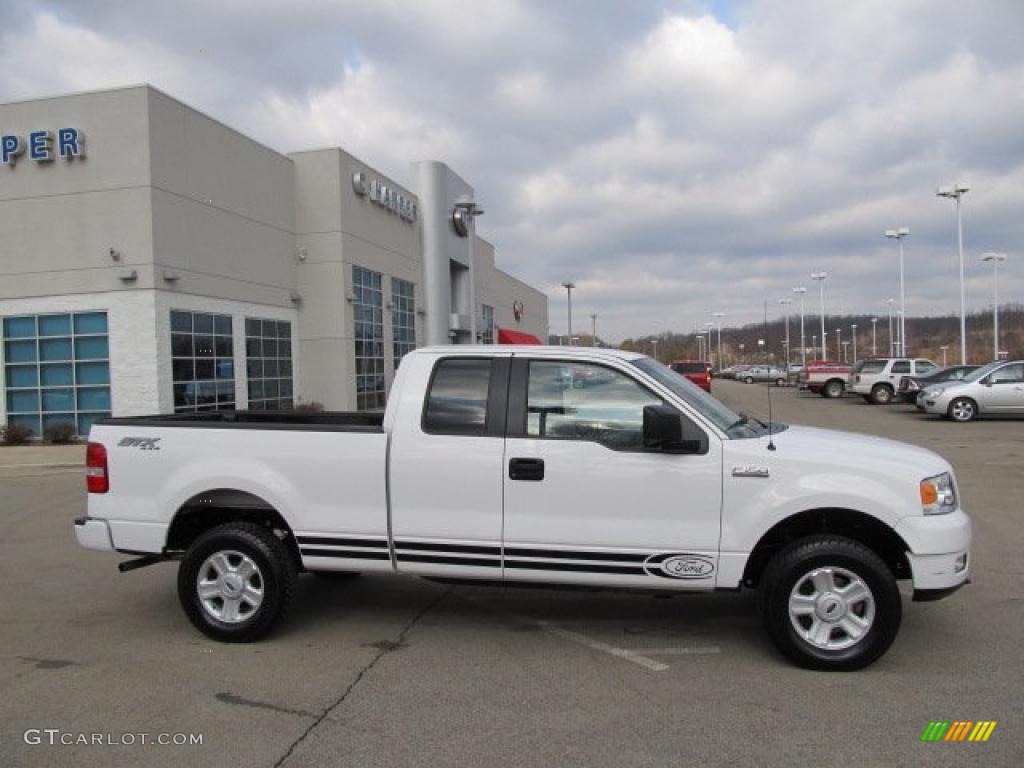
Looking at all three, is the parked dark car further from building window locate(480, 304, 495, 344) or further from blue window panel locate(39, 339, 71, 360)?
building window locate(480, 304, 495, 344)

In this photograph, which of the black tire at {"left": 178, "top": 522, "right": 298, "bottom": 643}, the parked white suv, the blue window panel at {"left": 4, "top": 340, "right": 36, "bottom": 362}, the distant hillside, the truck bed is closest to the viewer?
the black tire at {"left": 178, "top": 522, "right": 298, "bottom": 643}

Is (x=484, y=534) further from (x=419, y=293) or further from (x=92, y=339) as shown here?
(x=419, y=293)

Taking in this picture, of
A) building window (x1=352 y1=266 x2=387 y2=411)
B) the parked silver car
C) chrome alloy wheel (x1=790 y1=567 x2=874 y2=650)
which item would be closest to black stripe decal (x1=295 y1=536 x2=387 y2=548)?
chrome alloy wheel (x1=790 y1=567 x2=874 y2=650)

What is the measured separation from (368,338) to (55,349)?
1215 centimetres

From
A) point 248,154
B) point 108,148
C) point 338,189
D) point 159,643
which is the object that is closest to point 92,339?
point 108,148

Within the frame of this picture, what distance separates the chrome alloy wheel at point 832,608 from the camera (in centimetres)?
451

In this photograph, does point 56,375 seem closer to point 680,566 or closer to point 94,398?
→ point 94,398

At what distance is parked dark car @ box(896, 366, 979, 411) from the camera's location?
2583 cm

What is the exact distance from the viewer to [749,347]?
149500mm

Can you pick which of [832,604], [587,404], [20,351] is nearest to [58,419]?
[20,351]

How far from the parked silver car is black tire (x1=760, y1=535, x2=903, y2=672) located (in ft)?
67.0

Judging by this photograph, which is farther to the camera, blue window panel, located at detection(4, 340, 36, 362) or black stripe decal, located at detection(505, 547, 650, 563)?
blue window panel, located at detection(4, 340, 36, 362)

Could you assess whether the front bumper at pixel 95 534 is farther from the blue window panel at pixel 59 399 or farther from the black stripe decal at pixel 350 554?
the blue window panel at pixel 59 399

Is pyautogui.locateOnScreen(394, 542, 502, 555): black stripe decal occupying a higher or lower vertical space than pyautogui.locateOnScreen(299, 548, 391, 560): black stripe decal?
higher
